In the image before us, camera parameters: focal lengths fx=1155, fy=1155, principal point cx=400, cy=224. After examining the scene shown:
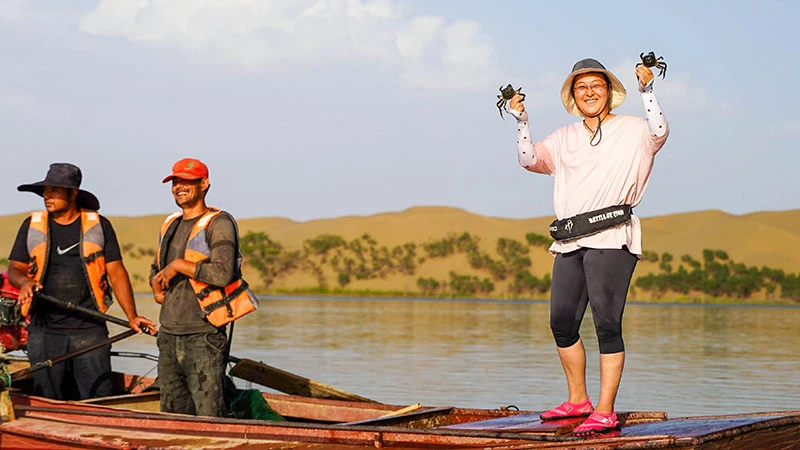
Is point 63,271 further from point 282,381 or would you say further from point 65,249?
point 282,381

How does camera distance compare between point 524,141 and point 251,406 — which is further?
point 251,406

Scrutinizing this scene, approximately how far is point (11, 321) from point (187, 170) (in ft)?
6.42

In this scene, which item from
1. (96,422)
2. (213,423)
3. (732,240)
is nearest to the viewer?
(213,423)

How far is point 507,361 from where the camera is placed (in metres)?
18.0

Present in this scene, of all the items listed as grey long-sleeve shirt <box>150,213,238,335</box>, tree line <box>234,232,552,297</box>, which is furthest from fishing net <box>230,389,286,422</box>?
tree line <box>234,232,552,297</box>

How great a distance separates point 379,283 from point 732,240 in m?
30.3

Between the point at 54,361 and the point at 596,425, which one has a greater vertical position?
the point at 54,361

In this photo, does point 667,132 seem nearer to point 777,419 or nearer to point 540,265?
point 777,419

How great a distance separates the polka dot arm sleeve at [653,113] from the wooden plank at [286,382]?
3842mm

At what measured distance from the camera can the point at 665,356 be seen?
19594 mm

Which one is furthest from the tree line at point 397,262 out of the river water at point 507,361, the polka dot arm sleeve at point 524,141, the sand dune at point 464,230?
the polka dot arm sleeve at point 524,141

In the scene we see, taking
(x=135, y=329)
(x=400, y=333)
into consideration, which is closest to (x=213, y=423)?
(x=135, y=329)

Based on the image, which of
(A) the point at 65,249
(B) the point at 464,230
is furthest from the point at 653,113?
(B) the point at 464,230

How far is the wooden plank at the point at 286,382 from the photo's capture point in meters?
8.63
